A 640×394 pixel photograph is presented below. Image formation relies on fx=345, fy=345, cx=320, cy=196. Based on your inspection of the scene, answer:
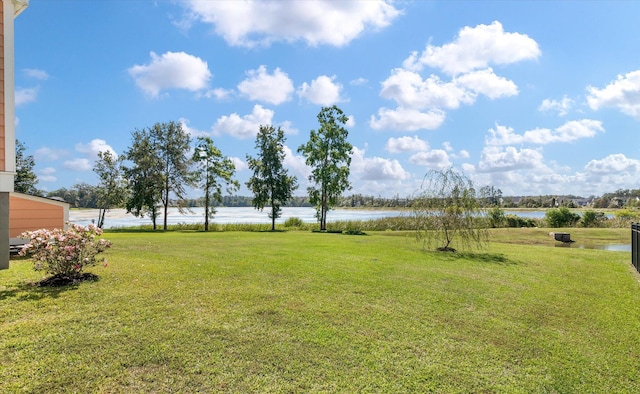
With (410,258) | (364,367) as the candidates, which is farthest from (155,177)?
(364,367)

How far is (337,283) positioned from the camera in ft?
21.6

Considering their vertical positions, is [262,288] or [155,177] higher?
[155,177]

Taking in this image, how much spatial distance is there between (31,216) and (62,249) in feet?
19.5

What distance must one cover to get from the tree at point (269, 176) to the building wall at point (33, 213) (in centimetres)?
1749

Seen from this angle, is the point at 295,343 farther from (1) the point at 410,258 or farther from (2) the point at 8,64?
(2) the point at 8,64

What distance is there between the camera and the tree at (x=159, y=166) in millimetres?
27375

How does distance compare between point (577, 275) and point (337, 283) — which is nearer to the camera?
point (337, 283)

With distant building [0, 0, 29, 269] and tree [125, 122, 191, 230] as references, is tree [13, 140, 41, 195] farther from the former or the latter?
distant building [0, 0, 29, 269]

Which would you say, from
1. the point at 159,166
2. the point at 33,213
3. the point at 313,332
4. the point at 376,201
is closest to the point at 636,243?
the point at 313,332

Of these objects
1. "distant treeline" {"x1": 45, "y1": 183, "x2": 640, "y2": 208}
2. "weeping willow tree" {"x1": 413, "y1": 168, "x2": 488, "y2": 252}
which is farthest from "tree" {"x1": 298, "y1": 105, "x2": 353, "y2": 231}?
→ "weeping willow tree" {"x1": 413, "y1": 168, "x2": 488, "y2": 252}

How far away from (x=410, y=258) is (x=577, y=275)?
12.9 feet

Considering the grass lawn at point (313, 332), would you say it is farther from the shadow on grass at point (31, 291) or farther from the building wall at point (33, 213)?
the building wall at point (33, 213)

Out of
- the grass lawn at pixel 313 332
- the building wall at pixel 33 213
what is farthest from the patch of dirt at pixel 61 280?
the building wall at pixel 33 213

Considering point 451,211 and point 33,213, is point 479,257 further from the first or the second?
point 33,213
